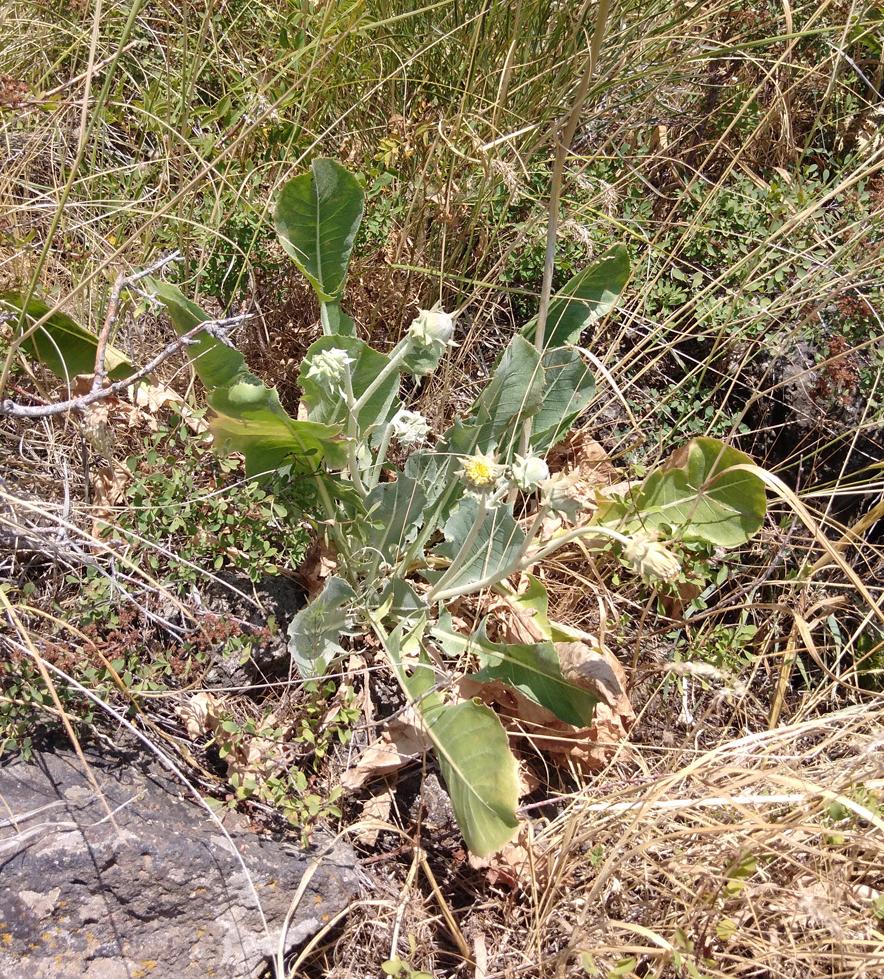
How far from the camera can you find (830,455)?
200cm

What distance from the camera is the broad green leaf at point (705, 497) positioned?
5.46ft

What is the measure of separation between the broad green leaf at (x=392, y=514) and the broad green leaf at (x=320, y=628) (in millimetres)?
124

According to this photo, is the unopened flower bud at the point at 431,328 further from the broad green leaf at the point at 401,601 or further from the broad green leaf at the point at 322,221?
the broad green leaf at the point at 401,601

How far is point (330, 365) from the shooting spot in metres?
1.41

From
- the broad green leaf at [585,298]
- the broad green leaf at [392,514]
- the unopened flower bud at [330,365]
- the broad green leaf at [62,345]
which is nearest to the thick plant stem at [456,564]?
the broad green leaf at [392,514]

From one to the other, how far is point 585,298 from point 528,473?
618 mm

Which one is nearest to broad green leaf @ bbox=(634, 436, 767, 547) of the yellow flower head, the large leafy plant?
the large leafy plant

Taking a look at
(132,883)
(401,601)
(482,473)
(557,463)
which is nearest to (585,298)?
(557,463)

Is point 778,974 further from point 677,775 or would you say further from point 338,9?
point 338,9

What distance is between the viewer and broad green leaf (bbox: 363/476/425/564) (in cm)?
162

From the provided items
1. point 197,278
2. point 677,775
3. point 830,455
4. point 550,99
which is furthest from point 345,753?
point 550,99

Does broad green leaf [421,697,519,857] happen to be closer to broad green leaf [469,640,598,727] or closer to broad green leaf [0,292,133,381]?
broad green leaf [469,640,598,727]

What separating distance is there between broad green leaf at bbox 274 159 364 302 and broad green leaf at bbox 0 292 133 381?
0.42 metres

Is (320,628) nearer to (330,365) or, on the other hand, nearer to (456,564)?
(456,564)
